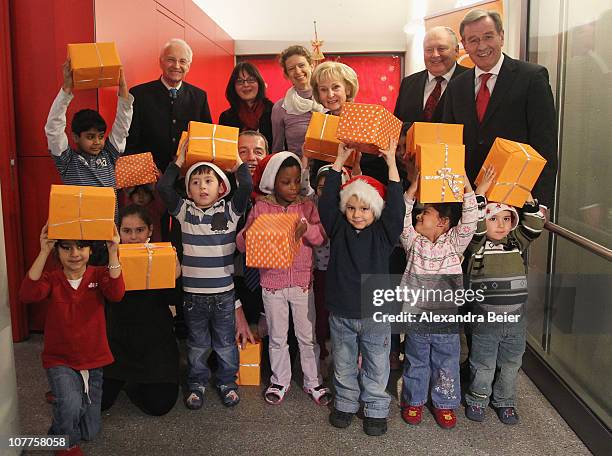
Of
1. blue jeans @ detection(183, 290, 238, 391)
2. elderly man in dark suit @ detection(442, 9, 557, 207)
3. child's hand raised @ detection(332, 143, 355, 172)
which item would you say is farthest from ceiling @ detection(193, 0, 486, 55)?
blue jeans @ detection(183, 290, 238, 391)

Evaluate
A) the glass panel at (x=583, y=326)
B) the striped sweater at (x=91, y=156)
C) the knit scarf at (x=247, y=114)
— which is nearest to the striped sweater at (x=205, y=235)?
the striped sweater at (x=91, y=156)

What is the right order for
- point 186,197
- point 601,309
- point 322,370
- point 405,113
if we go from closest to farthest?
point 601,309 → point 186,197 → point 322,370 → point 405,113

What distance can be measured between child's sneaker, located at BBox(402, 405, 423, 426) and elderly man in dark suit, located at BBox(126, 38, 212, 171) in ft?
6.89

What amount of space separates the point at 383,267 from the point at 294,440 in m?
0.85

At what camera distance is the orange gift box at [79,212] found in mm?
2285

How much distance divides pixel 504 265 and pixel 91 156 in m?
2.20

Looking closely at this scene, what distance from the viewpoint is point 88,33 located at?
3.35m

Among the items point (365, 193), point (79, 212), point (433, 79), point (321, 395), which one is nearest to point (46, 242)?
point (79, 212)

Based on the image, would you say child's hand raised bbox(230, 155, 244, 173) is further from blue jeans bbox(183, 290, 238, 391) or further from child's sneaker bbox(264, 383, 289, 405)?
child's sneaker bbox(264, 383, 289, 405)

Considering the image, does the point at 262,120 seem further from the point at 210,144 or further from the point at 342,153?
the point at 342,153

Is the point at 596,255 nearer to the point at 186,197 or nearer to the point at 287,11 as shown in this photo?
the point at 186,197

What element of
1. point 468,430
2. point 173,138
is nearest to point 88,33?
point 173,138

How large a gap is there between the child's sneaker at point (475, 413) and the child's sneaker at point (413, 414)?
22cm

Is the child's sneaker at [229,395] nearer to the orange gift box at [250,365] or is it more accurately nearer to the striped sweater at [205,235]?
the orange gift box at [250,365]
